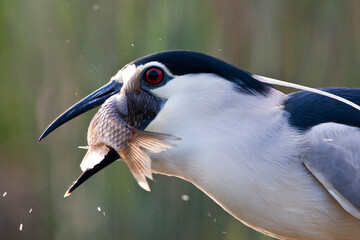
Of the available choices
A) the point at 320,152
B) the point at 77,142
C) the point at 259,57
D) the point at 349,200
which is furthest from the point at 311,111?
the point at 77,142

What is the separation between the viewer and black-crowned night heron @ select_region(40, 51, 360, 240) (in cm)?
161

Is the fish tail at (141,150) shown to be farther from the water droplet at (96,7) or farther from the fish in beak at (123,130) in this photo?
the water droplet at (96,7)

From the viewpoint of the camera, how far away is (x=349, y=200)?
1.63 metres

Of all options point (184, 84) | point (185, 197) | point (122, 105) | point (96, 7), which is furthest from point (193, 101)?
point (96, 7)

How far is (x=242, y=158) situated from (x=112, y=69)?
4.12 feet

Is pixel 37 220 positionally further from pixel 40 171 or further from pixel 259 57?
pixel 259 57

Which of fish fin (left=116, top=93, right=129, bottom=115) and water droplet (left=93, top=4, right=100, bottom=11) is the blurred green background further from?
fish fin (left=116, top=93, right=129, bottom=115)

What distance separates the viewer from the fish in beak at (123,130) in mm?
1461

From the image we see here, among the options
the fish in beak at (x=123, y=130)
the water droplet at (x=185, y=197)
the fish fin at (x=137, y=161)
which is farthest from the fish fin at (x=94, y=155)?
the water droplet at (x=185, y=197)

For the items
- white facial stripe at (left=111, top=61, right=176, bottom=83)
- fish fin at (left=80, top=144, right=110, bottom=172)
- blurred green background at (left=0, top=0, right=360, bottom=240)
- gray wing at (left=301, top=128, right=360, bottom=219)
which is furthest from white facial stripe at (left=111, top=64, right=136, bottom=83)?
blurred green background at (left=0, top=0, right=360, bottom=240)

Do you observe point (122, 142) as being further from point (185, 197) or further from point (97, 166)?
point (185, 197)

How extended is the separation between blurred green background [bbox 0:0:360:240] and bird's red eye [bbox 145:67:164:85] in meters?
0.97

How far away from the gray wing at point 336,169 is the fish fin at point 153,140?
0.40 metres

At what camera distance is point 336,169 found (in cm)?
163
